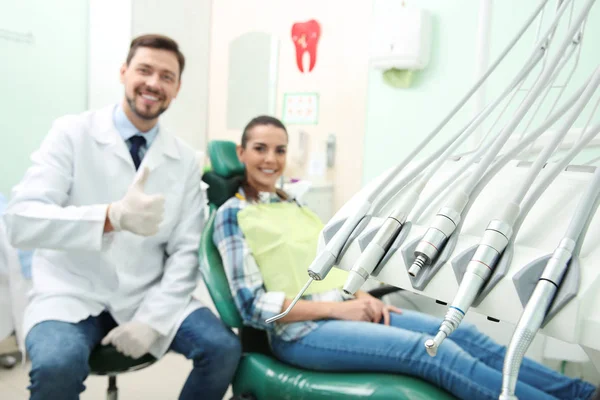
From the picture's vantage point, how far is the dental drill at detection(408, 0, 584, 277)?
43 cm

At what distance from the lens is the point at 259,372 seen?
1.44 metres

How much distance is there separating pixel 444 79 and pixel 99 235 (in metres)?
1.72

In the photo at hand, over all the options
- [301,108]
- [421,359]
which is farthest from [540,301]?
[301,108]

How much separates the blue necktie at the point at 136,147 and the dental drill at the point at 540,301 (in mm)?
1487

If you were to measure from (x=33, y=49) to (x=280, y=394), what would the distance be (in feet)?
7.67

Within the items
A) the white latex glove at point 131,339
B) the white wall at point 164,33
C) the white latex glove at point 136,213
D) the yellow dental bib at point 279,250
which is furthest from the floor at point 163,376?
the white wall at point 164,33

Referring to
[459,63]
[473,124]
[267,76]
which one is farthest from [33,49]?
[473,124]

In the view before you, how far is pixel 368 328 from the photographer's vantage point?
1.42 m

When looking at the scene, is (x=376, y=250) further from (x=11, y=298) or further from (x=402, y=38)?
(x=402, y=38)

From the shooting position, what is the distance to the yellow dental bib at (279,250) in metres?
1.57

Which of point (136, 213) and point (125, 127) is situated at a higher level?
point (125, 127)

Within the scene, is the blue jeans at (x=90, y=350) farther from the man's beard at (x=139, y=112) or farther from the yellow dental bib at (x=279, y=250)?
the man's beard at (x=139, y=112)

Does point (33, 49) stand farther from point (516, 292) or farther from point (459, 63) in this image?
point (516, 292)

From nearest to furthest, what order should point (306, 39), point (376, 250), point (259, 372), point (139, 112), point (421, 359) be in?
point (376, 250), point (421, 359), point (259, 372), point (139, 112), point (306, 39)
